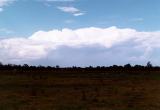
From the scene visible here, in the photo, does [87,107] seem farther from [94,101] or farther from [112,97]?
[112,97]

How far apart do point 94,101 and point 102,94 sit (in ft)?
16.1

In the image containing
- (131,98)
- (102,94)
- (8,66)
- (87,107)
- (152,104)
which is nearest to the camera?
(87,107)

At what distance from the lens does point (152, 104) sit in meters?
30.9

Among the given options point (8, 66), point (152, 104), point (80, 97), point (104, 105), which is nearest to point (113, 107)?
point (104, 105)

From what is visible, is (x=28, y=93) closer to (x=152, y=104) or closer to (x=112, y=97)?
(x=112, y=97)

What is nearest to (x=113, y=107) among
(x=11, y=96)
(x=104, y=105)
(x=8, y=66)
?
(x=104, y=105)

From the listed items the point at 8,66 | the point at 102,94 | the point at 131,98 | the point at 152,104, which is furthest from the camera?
the point at 8,66

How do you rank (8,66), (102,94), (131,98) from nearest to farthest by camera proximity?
(131,98), (102,94), (8,66)

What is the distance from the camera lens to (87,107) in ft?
94.3

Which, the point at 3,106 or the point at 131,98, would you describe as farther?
the point at 131,98

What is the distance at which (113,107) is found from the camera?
29094 mm

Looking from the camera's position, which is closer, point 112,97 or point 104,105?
point 104,105

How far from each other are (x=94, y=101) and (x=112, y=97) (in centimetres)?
312

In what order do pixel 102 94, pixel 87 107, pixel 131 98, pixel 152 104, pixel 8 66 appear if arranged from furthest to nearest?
pixel 8 66
pixel 102 94
pixel 131 98
pixel 152 104
pixel 87 107
